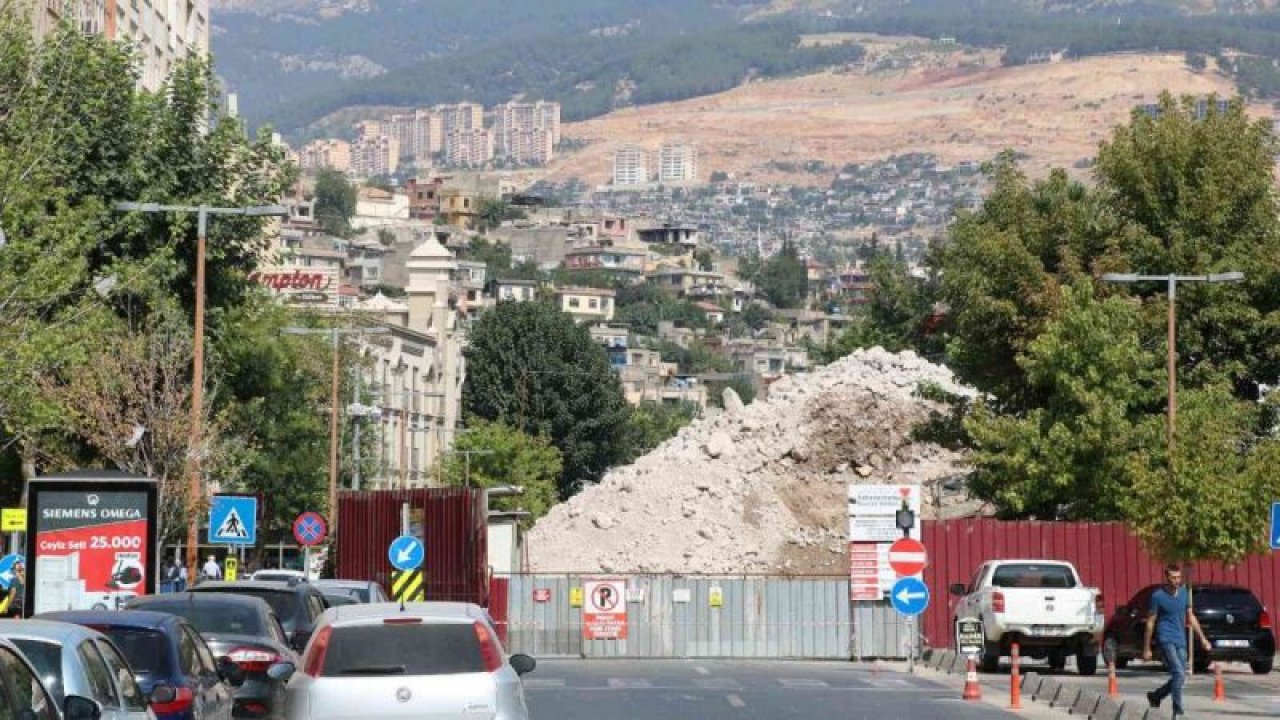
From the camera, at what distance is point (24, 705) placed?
14727 millimetres

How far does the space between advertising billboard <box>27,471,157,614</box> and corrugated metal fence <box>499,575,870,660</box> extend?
56.5ft

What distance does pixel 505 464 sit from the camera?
108m

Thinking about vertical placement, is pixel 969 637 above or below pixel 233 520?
below

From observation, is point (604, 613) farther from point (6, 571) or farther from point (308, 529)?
point (6, 571)

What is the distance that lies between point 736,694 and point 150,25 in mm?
47776

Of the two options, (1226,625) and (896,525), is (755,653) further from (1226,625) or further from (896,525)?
(1226,625)

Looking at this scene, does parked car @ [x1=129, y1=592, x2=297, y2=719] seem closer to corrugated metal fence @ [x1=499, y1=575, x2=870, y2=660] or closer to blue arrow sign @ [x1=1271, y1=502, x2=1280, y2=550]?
blue arrow sign @ [x1=1271, y1=502, x2=1280, y2=550]

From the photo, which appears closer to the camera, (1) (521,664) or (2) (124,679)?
(2) (124,679)

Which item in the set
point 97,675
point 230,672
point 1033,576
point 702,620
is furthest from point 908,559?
point 97,675

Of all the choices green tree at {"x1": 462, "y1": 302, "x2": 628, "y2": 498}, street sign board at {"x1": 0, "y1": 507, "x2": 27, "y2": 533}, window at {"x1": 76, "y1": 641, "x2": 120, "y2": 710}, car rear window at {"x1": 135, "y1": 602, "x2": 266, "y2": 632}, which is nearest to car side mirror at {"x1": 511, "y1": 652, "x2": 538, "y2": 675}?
window at {"x1": 76, "y1": 641, "x2": 120, "y2": 710}

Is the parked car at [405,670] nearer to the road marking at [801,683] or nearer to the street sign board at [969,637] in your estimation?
the street sign board at [969,637]

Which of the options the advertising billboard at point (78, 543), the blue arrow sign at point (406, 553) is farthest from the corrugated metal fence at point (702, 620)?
the advertising billboard at point (78, 543)

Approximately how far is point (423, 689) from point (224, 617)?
8.11 metres

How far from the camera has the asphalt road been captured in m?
30.1
